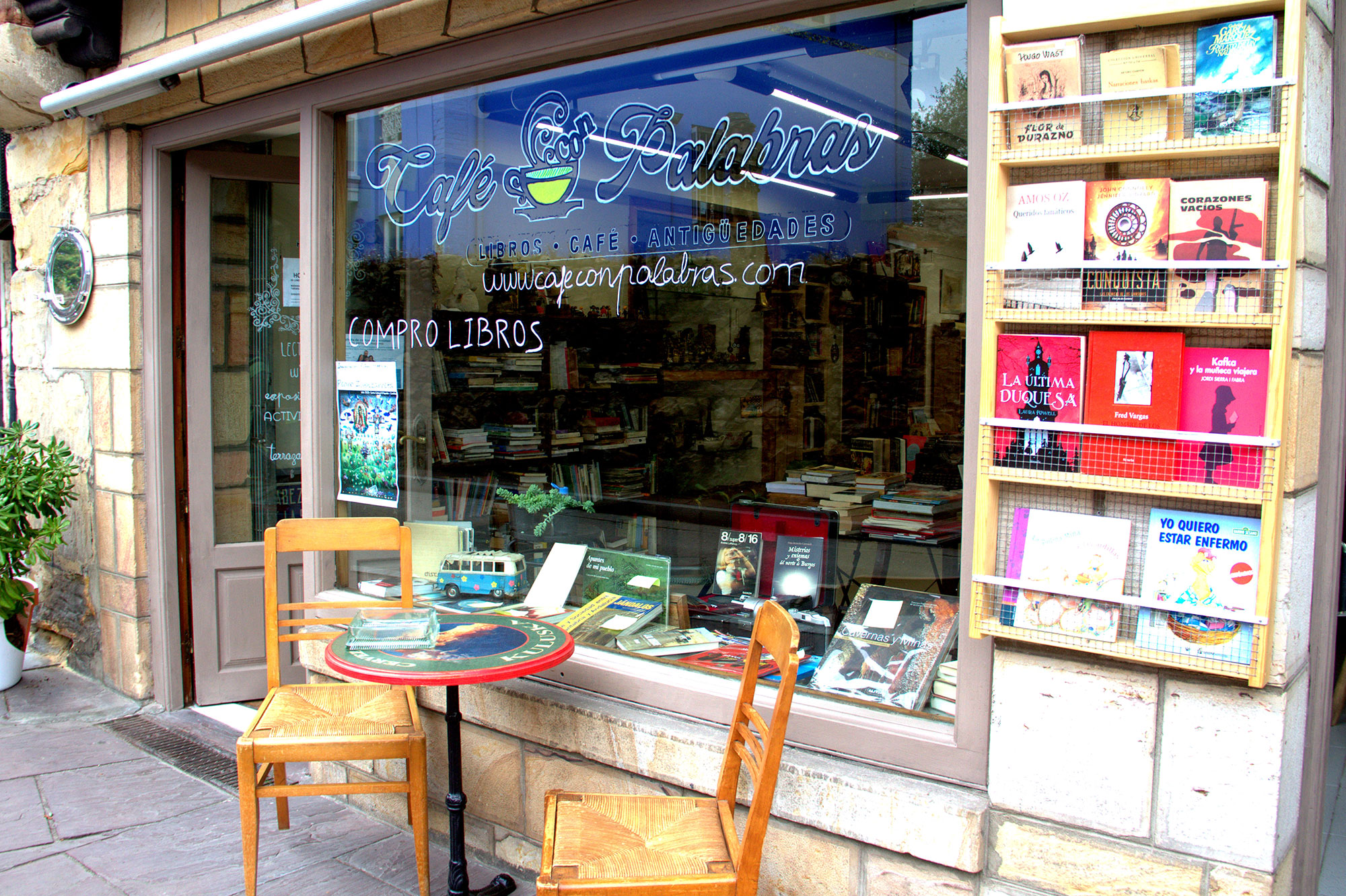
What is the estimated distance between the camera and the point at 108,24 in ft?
12.9

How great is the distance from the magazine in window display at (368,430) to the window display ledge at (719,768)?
0.83 metres

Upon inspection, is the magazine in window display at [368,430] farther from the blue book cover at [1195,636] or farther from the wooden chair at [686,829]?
the blue book cover at [1195,636]

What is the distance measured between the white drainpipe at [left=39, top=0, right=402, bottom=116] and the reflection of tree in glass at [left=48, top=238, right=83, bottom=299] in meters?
0.61

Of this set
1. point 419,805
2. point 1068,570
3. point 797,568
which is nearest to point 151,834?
point 419,805

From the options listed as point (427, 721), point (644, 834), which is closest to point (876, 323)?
point (427, 721)

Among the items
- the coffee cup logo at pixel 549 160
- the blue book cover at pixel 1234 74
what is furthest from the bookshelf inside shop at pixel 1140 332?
the coffee cup logo at pixel 549 160

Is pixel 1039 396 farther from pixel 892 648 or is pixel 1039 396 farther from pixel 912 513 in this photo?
pixel 912 513

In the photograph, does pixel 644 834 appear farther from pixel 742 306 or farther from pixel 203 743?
pixel 742 306

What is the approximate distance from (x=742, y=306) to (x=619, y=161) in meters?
1.53

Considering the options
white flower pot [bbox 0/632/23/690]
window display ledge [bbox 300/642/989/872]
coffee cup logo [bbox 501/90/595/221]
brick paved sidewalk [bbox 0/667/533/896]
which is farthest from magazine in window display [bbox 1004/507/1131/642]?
white flower pot [bbox 0/632/23/690]

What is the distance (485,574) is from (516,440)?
100cm

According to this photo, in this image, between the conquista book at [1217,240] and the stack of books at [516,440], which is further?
the stack of books at [516,440]

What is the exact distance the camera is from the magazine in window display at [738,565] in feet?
10.1

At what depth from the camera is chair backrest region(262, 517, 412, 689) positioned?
2775mm
